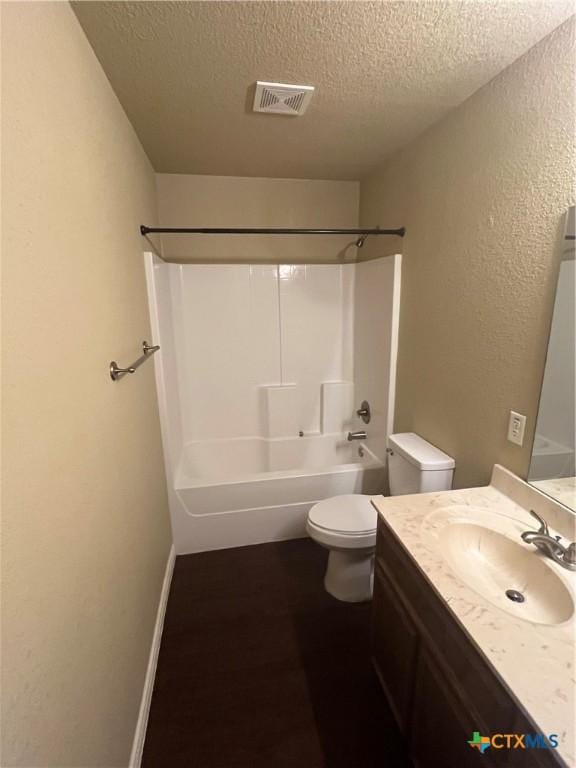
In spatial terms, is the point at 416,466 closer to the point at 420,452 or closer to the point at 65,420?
the point at 420,452

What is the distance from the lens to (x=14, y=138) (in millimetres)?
687

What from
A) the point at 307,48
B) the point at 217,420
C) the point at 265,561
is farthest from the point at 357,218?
the point at 265,561

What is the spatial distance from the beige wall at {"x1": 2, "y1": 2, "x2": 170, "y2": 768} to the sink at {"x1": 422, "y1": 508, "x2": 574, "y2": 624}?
39.3 inches

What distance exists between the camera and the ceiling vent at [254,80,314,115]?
1.33 metres

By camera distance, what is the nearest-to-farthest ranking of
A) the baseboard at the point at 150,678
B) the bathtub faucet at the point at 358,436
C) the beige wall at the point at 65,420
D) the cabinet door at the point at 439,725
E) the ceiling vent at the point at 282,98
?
1. the beige wall at the point at 65,420
2. the cabinet door at the point at 439,725
3. the baseboard at the point at 150,678
4. the ceiling vent at the point at 282,98
5. the bathtub faucet at the point at 358,436

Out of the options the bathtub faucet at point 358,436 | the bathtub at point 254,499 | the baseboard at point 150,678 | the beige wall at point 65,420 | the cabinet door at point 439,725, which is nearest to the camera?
the beige wall at point 65,420

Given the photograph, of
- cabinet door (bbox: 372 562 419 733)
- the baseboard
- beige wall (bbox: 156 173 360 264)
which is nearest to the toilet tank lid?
cabinet door (bbox: 372 562 419 733)

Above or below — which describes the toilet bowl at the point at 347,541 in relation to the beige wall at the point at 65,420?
below

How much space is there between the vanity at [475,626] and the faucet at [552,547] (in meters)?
0.02

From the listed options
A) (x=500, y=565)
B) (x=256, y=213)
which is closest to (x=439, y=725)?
(x=500, y=565)

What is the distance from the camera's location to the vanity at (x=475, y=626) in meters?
0.70

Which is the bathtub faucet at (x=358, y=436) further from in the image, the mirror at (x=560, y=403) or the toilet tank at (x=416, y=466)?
the mirror at (x=560, y=403)

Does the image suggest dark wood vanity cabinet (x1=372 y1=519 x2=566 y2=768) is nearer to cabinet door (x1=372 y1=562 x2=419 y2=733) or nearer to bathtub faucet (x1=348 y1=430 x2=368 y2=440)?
cabinet door (x1=372 y1=562 x2=419 y2=733)

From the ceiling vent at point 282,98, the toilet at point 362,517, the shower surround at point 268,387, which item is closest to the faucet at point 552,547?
the toilet at point 362,517
